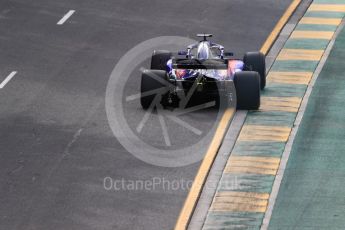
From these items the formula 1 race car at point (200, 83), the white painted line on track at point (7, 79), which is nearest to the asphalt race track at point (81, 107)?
the white painted line on track at point (7, 79)

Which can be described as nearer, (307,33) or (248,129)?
(248,129)

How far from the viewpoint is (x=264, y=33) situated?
42312 millimetres

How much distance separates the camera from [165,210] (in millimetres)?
26297

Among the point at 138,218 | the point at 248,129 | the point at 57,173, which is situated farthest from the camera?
the point at 248,129

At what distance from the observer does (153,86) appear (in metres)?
33.4

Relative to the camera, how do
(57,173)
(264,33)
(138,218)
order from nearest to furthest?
(138,218)
(57,173)
(264,33)

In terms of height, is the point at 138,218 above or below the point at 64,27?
above

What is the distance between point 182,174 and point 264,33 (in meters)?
14.6

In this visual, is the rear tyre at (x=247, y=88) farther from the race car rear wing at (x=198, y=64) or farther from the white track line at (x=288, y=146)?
the white track line at (x=288, y=146)

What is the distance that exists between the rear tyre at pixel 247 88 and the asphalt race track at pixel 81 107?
1.08m

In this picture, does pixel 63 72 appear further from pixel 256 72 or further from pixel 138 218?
pixel 138 218

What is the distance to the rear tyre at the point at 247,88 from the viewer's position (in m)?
33.1

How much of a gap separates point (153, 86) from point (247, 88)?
8.29ft

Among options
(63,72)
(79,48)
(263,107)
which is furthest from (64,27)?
(263,107)
